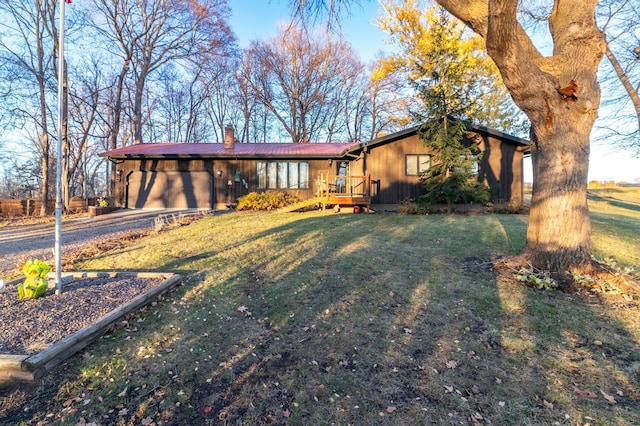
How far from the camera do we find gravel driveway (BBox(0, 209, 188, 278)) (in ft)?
21.0

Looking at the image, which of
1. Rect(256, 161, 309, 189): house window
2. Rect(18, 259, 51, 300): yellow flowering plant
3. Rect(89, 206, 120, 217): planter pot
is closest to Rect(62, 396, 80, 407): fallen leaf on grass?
Rect(18, 259, 51, 300): yellow flowering plant

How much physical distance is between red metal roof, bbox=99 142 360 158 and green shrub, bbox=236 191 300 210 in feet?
7.48

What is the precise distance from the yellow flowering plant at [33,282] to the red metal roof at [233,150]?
1284cm

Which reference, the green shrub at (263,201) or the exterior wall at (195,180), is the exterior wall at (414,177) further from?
the green shrub at (263,201)

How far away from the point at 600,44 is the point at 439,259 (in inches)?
153

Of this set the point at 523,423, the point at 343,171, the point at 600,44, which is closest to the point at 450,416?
the point at 523,423

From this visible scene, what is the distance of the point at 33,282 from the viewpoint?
141 inches

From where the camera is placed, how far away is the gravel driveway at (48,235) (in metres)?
6.41

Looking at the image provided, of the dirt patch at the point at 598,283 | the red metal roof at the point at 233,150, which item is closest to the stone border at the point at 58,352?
the dirt patch at the point at 598,283

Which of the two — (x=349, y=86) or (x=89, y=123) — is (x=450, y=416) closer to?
(x=89, y=123)

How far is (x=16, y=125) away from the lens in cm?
1580

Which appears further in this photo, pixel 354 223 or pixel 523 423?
pixel 354 223

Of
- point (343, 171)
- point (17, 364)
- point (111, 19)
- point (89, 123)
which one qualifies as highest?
point (111, 19)

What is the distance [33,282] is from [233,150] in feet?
45.5
